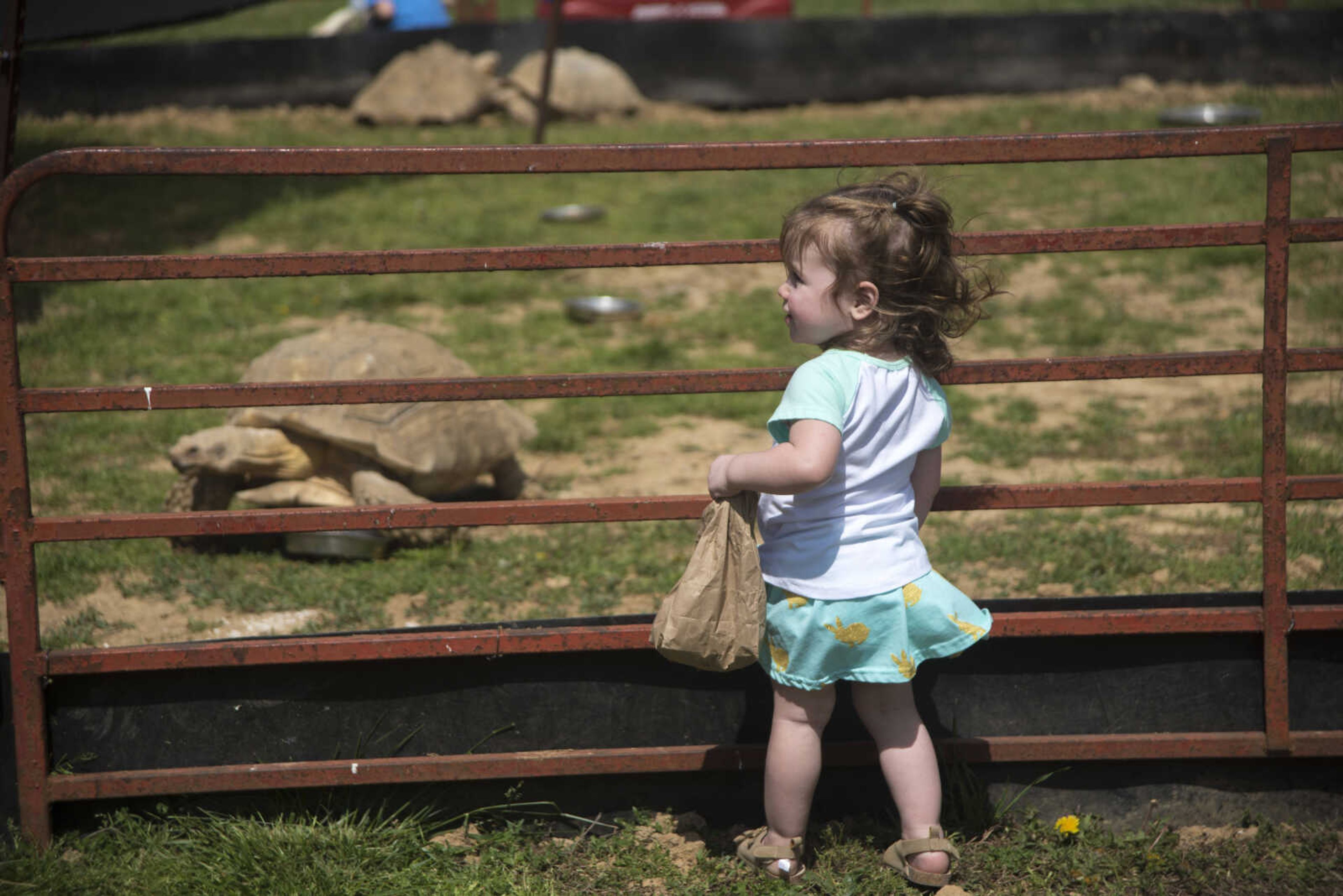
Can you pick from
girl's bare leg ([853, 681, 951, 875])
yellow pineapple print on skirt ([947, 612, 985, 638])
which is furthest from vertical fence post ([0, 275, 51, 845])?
yellow pineapple print on skirt ([947, 612, 985, 638])

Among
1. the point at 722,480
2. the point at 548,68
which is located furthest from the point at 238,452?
the point at 548,68

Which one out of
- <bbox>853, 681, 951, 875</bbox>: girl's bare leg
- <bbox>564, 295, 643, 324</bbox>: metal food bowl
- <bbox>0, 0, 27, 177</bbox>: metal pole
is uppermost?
<bbox>0, 0, 27, 177</bbox>: metal pole

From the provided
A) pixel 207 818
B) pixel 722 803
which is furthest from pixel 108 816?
pixel 722 803

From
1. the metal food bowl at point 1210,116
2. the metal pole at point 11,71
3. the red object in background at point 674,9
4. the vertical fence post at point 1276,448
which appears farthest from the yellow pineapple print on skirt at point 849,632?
the red object in background at point 674,9

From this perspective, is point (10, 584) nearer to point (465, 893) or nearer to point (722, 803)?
point (465, 893)

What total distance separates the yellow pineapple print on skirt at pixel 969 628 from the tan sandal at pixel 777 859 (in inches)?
20.2

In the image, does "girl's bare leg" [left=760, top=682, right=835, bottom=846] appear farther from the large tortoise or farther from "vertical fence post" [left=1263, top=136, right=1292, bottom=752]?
the large tortoise

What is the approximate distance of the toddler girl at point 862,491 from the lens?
2.13 meters

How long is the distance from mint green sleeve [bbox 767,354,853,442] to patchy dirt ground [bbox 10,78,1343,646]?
179cm

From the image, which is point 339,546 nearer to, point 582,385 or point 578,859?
point 578,859

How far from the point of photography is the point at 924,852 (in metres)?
2.35

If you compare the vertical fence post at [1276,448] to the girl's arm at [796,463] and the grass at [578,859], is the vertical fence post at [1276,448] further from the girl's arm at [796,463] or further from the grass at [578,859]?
the girl's arm at [796,463]

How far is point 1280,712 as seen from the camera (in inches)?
101

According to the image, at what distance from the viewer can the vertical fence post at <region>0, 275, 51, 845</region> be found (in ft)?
7.63
